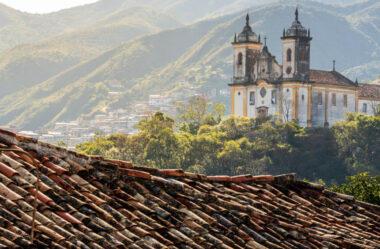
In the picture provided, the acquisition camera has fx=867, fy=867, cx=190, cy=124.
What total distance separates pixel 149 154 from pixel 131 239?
4053 inches

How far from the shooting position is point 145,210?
8742 mm

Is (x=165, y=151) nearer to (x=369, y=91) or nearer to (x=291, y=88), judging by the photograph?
(x=291, y=88)

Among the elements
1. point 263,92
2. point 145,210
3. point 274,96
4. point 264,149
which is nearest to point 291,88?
point 274,96

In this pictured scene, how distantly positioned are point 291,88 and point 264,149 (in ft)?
35.0

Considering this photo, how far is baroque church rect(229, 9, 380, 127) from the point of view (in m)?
117

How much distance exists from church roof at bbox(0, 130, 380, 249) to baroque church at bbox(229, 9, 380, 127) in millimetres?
105149

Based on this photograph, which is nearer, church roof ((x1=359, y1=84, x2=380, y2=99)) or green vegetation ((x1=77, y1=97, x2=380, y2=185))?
green vegetation ((x1=77, y1=97, x2=380, y2=185))

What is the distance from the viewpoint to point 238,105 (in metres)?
121

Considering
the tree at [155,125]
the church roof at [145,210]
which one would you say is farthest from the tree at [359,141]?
the church roof at [145,210]

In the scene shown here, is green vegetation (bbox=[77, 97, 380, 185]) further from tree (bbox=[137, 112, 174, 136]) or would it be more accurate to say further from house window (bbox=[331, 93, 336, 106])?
house window (bbox=[331, 93, 336, 106])

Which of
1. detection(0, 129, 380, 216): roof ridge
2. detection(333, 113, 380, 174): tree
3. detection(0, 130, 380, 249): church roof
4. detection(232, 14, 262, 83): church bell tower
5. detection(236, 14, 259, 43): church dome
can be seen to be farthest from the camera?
detection(236, 14, 259, 43): church dome

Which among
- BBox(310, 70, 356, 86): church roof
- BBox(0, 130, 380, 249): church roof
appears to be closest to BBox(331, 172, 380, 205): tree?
BBox(0, 130, 380, 249): church roof

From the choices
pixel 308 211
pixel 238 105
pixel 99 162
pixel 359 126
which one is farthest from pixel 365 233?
pixel 238 105

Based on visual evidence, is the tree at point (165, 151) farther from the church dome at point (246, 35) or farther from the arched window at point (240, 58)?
the church dome at point (246, 35)
